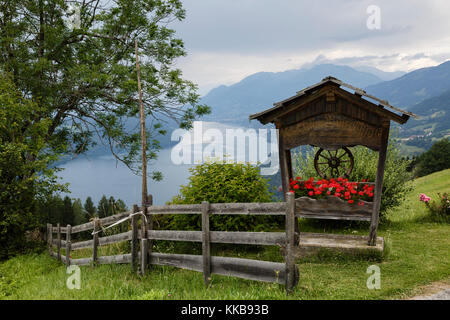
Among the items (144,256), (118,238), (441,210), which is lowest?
(144,256)

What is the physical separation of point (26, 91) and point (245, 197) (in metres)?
12.1

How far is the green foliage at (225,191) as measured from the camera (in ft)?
32.5

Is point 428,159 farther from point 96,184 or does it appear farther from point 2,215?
point 96,184

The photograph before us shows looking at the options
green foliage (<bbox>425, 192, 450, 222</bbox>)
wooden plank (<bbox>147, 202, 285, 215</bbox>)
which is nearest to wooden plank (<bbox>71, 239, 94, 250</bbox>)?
wooden plank (<bbox>147, 202, 285, 215</bbox>)

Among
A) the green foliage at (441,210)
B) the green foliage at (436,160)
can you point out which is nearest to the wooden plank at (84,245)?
the green foliage at (441,210)

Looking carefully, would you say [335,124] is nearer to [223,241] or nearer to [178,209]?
[223,241]

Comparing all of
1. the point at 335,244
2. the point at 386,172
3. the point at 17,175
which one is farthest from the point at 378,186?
the point at 17,175

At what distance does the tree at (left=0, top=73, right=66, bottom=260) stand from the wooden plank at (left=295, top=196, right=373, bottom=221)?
34.1 ft

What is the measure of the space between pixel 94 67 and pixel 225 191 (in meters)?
9.17

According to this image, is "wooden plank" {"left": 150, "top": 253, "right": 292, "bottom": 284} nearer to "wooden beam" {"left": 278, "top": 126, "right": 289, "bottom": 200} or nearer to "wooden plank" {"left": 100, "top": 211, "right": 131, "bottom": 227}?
"wooden plank" {"left": 100, "top": 211, "right": 131, "bottom": 227}

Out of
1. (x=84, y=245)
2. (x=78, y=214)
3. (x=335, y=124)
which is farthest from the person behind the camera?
(x=78, y=214)

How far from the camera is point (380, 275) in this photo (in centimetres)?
761

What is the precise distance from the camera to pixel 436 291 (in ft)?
21.9

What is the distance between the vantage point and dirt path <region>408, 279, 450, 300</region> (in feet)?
20.6
